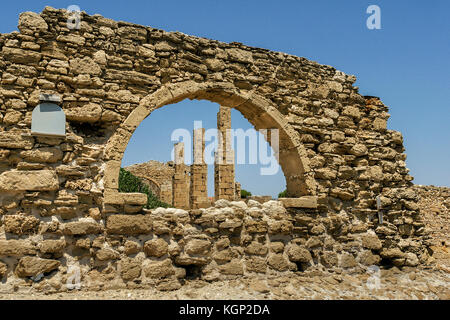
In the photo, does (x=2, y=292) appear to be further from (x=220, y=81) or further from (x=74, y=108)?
(x=220, y=81)

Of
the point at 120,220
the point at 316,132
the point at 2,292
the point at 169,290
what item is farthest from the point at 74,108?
the point at 316,132

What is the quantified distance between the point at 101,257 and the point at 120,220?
0.43m

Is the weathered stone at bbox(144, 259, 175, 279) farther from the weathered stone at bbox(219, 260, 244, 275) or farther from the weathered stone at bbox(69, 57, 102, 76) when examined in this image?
the weathered stone at bbox(69, 57, 102, 76)

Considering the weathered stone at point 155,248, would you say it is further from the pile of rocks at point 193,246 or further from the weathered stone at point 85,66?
the weathered stone at point 85,66

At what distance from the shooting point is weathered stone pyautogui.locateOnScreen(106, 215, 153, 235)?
3.68 metres

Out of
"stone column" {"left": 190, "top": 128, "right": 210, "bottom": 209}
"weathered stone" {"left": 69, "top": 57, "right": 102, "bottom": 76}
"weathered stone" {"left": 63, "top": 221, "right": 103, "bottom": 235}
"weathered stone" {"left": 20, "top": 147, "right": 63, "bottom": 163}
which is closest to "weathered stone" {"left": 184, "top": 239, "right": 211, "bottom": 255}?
"weathered stone" {"left": 63, "top": 221, "right": 103, "bottom": 235}

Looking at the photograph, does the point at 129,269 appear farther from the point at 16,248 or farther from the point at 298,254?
the point at 298,254

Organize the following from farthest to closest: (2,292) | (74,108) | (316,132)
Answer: (316,132) → (74,108) → (2,292)

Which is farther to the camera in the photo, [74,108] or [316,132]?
[316,132]

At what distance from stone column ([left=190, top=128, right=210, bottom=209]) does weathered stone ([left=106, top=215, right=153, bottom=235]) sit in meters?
10.9

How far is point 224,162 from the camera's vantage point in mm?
13961

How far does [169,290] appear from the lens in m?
3.76

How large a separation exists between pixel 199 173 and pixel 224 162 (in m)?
1.75

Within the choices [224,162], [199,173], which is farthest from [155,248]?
[199,173]
